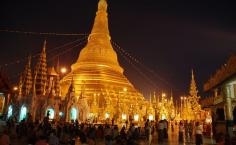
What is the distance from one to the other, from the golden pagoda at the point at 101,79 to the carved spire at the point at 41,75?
597 centimetres

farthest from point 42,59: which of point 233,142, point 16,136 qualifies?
point 233,142

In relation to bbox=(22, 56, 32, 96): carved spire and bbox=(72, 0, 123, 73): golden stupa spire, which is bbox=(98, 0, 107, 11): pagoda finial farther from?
bbox=(22, 56, 32, 96): carved spire

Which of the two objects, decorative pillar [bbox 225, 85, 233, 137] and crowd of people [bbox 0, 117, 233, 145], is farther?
decorative pillar [bbox 225, 85, 233, 137]

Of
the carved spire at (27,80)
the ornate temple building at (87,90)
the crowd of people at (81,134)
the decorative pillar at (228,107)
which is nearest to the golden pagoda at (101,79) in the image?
the ornate temple building at (87,90)

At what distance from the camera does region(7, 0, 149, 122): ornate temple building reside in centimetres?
3153

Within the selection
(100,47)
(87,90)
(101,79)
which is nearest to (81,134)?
(87,90)

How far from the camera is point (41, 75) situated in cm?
3641

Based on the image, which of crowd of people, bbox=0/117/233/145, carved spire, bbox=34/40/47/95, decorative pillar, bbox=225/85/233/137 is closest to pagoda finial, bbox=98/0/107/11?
carved spire, bbox=34/40/47/95

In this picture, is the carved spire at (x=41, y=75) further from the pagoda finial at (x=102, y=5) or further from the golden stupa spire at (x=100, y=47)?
the pagoda finial at (x=102, y=5)

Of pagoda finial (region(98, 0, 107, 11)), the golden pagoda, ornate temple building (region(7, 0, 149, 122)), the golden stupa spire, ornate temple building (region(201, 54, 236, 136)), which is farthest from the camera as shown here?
pagoda finial (region(98, 0, 107, 11))

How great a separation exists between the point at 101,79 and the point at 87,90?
4.19 metres

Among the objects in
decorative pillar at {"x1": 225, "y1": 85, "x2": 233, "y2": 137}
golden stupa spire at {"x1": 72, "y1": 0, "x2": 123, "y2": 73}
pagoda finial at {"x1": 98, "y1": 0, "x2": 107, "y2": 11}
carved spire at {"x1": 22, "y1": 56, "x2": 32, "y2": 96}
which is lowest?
decorative pillar at {"x1": 225, "y1": 85, "x2": 233, "y2": 137}

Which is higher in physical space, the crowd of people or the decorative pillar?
the decorative pillar

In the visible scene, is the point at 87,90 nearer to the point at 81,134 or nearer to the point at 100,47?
the point at 100,47
